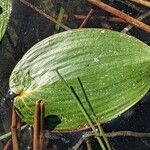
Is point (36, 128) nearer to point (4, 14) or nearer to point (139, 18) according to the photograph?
point (4, 14)

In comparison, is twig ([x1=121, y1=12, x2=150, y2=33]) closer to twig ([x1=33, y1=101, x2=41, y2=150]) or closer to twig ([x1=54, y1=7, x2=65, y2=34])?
twig ([x1=54, y1=7, x2=65, y2=34])

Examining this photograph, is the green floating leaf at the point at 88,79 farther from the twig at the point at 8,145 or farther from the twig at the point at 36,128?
the twig at the point at 8,145

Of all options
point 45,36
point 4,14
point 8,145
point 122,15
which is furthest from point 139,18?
point 8,145

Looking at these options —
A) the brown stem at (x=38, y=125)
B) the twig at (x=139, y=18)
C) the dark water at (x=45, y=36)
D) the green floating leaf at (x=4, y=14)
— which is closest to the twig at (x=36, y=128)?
the brown stem at (x=38, y=125)

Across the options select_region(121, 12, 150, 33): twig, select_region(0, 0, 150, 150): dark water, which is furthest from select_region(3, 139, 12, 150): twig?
select_region(121, 12, 150, 33): twig

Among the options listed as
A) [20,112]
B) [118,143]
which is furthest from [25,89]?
[118,143]
